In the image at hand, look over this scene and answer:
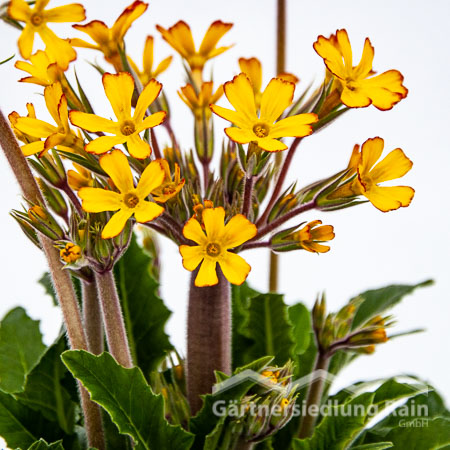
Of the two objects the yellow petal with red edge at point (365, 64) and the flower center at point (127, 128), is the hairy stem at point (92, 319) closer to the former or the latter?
the flower center at point (127, 128)

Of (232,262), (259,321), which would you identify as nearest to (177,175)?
(232,262)

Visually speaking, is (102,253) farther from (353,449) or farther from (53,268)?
(353,449)

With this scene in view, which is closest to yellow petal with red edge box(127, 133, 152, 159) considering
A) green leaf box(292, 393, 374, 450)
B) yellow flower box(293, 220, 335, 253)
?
yellow flower box(293, 220, 335, 253)

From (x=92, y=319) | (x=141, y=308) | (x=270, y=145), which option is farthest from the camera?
(x=141, y=308)

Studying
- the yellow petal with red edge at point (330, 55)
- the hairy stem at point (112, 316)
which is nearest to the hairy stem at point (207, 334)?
the hairy stem at point (112, 316)

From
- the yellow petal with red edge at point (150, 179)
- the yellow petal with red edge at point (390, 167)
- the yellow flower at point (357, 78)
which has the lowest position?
the yellow petal with red edge at point (150, 179)

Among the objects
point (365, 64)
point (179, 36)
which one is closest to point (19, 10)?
point (179, 36)

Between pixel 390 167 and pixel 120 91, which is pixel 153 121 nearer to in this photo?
pixel 120 91
